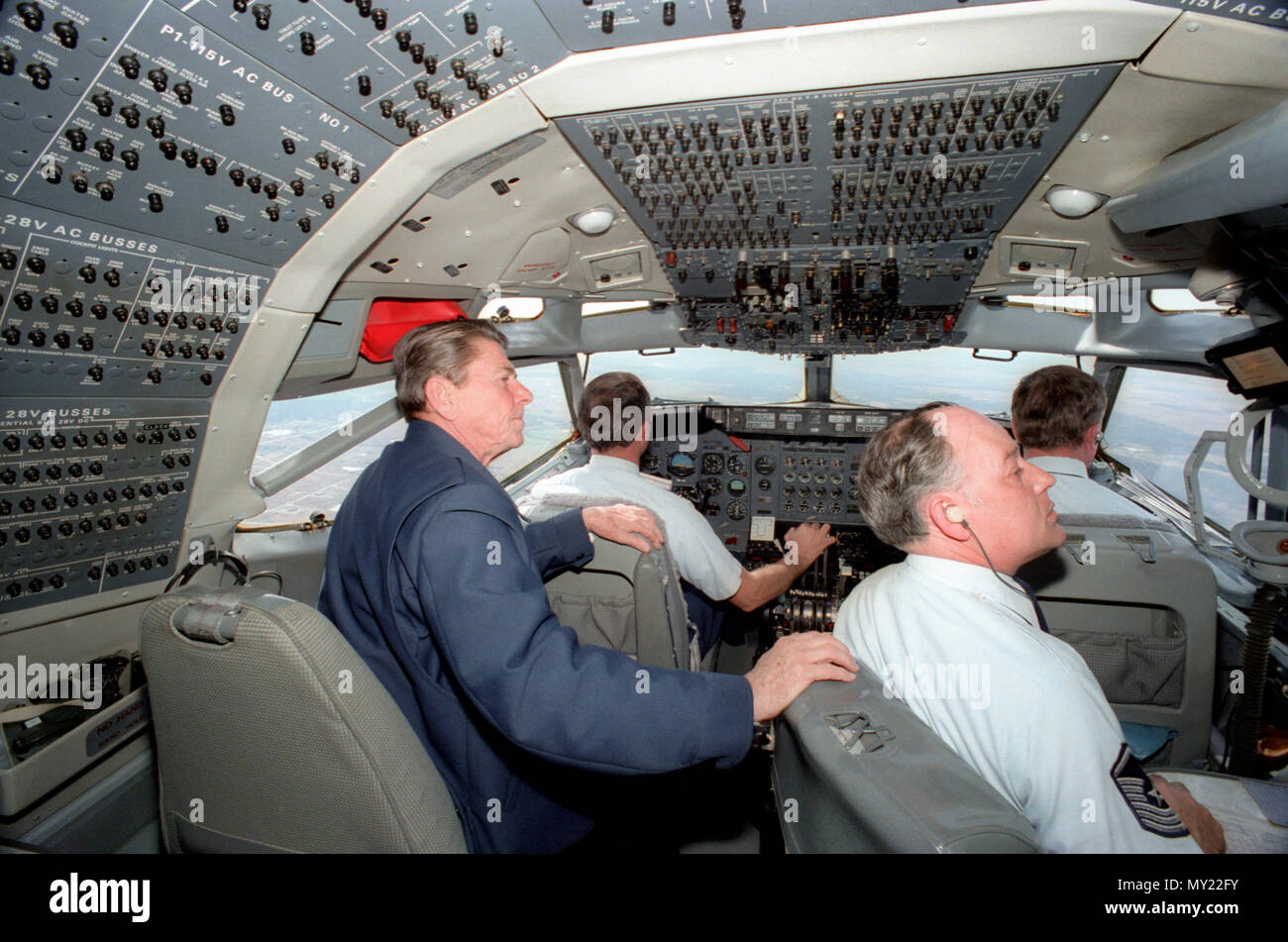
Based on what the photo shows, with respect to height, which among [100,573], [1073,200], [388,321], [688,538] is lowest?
[688,538]

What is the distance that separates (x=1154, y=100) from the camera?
1.53 meters

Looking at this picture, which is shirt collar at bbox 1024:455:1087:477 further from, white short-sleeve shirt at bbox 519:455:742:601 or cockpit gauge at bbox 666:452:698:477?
cockpit gauge at bbox 666:452:698:477

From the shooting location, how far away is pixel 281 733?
0.95 m

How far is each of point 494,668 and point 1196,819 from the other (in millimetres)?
1463

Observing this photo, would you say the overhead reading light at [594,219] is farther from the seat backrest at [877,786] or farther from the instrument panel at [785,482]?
the seat backrest at [877,786]

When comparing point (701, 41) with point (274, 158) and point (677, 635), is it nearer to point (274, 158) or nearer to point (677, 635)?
point (274, 158)

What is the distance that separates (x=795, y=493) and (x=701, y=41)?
316 centimetres

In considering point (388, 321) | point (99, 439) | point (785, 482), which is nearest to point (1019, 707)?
point (99, 439)

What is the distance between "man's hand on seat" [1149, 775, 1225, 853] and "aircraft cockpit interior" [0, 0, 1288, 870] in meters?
0.19

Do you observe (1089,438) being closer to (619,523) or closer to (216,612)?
(619,523)

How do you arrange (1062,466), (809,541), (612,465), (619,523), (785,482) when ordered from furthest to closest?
(785,482), (809,541), (612,465), (1062,466), (619,523)

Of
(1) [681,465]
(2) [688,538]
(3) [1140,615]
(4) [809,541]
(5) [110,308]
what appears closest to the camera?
(5) [110,308]

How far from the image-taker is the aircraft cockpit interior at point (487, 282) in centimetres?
100

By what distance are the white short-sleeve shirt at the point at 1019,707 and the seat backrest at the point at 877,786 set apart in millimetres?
141
